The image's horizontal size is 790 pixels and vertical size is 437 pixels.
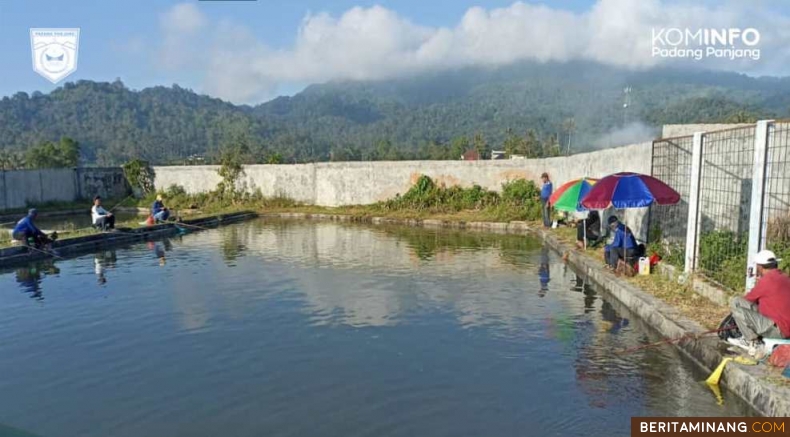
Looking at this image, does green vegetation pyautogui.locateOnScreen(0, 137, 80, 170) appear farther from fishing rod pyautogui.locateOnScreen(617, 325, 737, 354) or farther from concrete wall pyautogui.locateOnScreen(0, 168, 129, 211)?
fishing rod pyautogui.locateOnScreen(617, 325, 737, 354)

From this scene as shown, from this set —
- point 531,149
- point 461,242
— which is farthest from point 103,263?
point 531,149

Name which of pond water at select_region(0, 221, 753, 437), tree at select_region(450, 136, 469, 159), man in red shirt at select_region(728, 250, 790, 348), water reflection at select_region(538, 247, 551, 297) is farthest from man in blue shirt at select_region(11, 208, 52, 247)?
tree at select_region(450, 136, 469, 159)

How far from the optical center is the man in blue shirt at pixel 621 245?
399 inches

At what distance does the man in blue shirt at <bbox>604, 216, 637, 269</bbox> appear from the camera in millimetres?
10141

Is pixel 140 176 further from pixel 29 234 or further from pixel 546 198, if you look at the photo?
pixel 546 198

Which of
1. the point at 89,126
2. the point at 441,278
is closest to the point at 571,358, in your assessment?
the point at 441,278

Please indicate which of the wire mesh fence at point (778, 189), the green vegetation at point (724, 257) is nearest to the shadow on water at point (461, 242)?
the green vegetation at point (724, 257)

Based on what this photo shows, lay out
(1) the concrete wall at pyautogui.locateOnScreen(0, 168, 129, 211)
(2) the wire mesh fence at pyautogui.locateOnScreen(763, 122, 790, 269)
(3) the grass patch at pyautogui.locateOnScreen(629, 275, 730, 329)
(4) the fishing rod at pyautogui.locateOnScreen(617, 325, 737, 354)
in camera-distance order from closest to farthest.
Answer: (4) the fishing rod at pyautogui.locateOnScreen(617, 325, 737, 354)
(3) the grass patch at pyautogui.locateOnScreen(629, 275, 730, 329)
(2) the wire mesh fence at pyautogui.locateOnScreen(763, 122, 790, 269)
(1) the concrete wall at pyautogui.locateOnScreen(0, 168, 129, 211)

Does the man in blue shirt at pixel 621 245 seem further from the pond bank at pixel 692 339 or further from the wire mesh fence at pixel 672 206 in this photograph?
the wire mesh fence at pixel 672 206

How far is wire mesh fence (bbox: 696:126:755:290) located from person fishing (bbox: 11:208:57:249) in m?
14.4

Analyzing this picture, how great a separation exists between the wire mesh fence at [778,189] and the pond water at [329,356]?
246 cm

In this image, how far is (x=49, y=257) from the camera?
557 inches

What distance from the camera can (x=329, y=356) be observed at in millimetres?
6738

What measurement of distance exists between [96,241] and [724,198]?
15.3 meters
